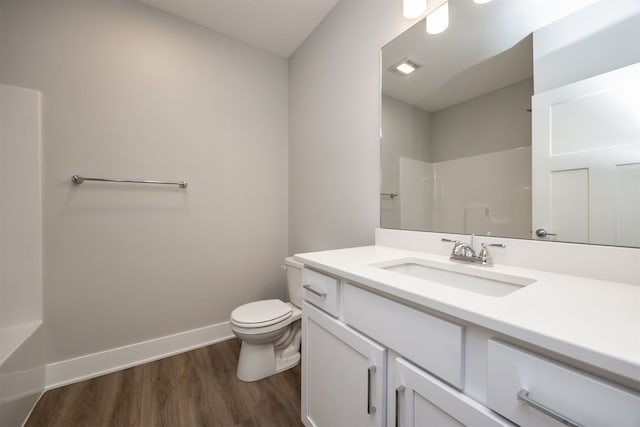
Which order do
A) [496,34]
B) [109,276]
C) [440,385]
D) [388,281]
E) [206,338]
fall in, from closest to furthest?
[440,385] < [388,281] < [496,34] < [109,276] < [206,338]

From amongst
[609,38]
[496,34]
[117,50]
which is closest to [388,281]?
[609,38]

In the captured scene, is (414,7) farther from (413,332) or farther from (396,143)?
(413,332)

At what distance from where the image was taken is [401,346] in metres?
0.68

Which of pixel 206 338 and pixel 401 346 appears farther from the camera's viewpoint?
pixel 206 338

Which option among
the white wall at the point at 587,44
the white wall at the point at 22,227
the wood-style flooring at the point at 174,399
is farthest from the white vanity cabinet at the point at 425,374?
the white wall at the point at 22,227

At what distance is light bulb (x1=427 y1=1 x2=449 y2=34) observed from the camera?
45.2 inches

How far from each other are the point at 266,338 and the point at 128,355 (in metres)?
1.00

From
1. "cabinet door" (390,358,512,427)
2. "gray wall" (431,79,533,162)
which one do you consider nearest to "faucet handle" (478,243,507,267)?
"gray wall" (431,79,533,162)

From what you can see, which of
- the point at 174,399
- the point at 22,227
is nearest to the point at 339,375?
the point at 174,399

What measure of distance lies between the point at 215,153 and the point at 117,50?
86cm

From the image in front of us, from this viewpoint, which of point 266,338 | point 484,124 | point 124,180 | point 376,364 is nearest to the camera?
point 376,364

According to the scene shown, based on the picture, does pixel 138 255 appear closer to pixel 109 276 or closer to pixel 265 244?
pixel 109 276

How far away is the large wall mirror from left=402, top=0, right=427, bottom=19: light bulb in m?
0.06

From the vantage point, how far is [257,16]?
6.07 feet
